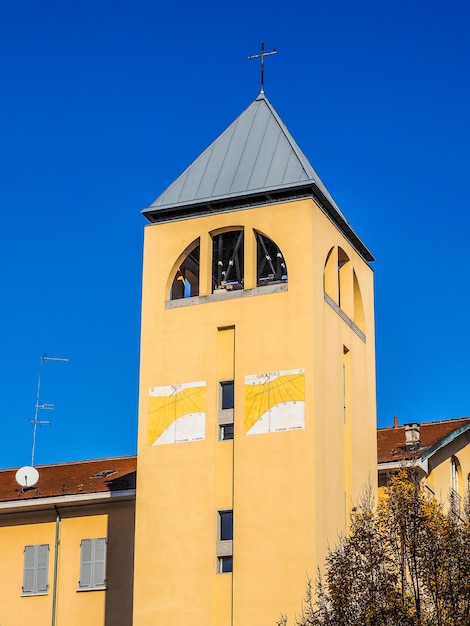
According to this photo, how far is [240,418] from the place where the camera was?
33906 mm

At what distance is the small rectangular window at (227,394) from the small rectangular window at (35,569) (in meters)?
8.03

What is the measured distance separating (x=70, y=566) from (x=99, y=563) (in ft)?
3.14

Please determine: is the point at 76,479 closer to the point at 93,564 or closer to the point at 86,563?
the point at 86,563

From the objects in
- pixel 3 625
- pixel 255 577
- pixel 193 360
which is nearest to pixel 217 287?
pixel 193 360

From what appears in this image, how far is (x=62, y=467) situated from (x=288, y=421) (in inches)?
546

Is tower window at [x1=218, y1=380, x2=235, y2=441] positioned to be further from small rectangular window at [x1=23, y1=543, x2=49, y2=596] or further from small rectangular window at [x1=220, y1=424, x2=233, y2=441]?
small rectangular window at [x1=23, y1=543, x2=49, y2=596]

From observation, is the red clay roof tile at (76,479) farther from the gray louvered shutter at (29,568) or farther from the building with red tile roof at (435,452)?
the building with red tile roof at (435,452)

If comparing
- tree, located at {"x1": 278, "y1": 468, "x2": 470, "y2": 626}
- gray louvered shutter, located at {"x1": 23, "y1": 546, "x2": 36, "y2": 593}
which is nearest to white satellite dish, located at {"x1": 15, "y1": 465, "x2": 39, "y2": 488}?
gray louvered shutter, located at {"x1": 23, "y1": 546, "x2": 36, "y2": 593}

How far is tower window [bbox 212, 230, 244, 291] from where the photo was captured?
3634cm

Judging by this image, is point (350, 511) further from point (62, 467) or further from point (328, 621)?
point (62, 467)

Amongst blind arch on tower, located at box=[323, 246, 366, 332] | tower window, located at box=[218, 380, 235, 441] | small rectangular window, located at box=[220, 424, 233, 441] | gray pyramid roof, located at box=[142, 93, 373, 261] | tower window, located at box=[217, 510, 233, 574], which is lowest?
tower window, located at box=[217, 510, 233, 574]

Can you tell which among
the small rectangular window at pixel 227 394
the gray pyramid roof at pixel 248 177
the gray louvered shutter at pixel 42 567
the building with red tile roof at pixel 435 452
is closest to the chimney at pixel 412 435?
the building with red tile roof at pixel 435 452

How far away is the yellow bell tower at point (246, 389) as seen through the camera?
32688 millimetres

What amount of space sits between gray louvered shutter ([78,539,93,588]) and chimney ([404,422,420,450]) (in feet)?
30.6
